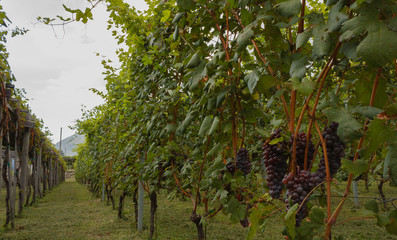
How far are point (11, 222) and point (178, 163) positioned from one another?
4864 mm

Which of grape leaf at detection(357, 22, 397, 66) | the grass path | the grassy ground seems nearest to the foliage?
grape leaf at detection(357, 22, 397, 66)

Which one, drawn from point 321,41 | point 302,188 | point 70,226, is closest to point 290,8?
point 321,41

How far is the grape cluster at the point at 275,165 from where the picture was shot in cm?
111

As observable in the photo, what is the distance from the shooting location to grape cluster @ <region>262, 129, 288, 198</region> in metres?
1.11

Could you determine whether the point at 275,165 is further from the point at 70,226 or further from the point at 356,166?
the point at 70,226

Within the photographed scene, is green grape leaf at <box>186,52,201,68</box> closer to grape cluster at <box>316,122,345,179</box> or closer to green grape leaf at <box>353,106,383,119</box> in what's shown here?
grape cluster at <box>316,122,345,179</box>

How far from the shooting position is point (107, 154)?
7090 mm

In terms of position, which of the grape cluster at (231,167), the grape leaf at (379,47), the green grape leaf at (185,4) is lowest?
the grape cluster at (231,167)

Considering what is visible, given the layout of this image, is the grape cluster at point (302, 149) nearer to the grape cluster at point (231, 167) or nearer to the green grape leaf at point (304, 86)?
the green grape leaf at point (304, 86)

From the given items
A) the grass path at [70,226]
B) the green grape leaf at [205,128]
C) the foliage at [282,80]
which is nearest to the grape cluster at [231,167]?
the foliage at [282,80]

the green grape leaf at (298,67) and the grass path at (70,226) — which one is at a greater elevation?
the green grape leaf at (298,67)

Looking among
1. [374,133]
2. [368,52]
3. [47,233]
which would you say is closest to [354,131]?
[374,133]

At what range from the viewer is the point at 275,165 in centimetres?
112

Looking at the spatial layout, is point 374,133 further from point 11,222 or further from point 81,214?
point 81,214
